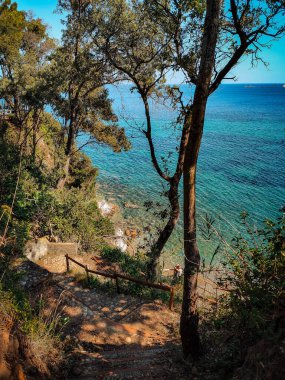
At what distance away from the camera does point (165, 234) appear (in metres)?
→ 11.9

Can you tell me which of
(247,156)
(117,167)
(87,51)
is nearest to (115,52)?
(87,51)

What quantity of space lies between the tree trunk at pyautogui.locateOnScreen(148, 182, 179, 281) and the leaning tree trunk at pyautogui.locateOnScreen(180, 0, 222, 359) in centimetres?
450

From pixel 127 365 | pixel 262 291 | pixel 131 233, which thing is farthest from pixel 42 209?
pixel 262 291

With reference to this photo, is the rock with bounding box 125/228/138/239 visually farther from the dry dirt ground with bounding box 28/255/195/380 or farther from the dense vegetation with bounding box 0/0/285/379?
the dry dirt ground with bounding box 28/255/195/380

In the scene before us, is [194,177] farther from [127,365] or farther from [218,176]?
[218,176]

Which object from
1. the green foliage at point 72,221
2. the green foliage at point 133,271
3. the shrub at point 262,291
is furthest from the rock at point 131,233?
the shrub at point 262,291

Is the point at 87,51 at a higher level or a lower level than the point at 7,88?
higher

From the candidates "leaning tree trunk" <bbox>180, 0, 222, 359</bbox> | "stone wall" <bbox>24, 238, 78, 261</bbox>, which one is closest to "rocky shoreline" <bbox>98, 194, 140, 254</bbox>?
"stone wall" <bbox>24, 238, 78, 261</bbox>

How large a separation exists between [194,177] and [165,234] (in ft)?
20.9

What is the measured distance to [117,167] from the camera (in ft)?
126

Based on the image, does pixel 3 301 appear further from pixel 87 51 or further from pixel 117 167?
pixel 117 167

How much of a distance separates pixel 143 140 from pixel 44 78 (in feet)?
126

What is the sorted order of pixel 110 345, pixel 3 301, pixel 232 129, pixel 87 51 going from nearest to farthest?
pixel 3 301, pixel 110 345, pixel 87 51, pixel 232 129

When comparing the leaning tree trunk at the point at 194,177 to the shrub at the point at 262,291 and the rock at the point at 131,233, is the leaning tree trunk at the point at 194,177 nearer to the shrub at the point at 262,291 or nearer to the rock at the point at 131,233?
the shrub at the point at 262,291
